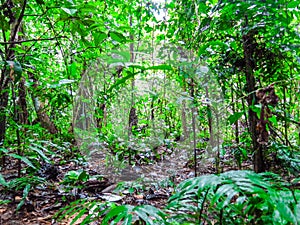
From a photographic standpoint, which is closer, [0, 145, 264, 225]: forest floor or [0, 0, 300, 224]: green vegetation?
[0, 0, 300, 224]: green vegetation

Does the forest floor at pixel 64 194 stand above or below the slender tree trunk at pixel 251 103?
below

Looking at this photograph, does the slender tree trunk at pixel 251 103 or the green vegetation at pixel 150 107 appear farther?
the slender tree trunk at pixel 251 103

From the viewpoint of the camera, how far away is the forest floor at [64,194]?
62.1 inches

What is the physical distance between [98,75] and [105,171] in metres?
0.85

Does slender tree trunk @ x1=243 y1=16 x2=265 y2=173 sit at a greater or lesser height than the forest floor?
greater

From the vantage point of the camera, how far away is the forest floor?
5.17 feet

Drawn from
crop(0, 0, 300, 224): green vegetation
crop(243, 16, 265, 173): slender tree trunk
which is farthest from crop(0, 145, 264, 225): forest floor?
crop(243, 16, 265, 173): slender tree trunk

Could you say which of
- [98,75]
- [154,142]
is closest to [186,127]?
[154,142]

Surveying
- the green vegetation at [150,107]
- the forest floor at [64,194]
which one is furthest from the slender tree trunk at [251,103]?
the forest floor at [64,194]

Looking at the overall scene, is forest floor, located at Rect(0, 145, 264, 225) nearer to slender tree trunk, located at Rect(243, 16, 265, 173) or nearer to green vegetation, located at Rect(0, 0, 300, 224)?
green vegetation, located at Rect(0, 0, 300, 224)

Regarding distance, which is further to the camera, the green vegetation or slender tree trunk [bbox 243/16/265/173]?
slender tree trunk [bbox 243/16/265/173]

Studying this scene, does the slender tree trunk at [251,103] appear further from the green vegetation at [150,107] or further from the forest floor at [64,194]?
the forest floor at [64,194]

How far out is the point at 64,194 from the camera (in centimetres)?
188

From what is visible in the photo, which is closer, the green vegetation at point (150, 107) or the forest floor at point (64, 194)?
the green vegetation at point (150, 107)
